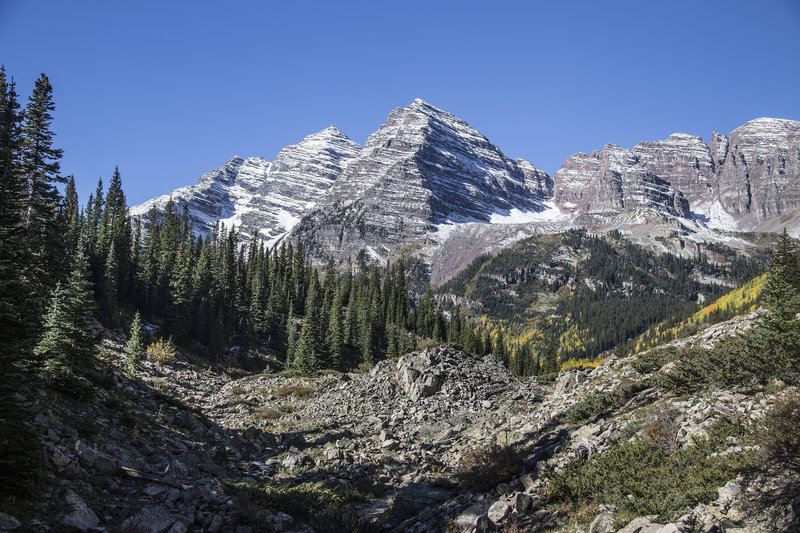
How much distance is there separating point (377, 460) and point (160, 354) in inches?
1298

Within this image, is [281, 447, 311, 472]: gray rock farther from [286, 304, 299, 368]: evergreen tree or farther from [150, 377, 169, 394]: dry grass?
[286, 304, 299, 368]: evergreen tree

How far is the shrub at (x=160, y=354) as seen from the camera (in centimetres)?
4701

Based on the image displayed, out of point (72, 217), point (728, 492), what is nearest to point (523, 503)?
point (728, 492)

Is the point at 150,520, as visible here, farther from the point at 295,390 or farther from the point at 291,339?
the point at 291,339

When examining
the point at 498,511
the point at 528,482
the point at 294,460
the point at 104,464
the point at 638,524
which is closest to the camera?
the point at 638,524

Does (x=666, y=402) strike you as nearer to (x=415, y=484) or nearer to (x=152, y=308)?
(x=415, y=484)

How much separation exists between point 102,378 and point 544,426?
22352 millimetres

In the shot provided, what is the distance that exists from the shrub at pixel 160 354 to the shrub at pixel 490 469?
3804 cm

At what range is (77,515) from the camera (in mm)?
11922

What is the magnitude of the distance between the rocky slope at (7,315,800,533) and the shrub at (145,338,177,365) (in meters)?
15.1

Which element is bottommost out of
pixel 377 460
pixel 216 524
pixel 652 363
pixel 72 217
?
pixel 377 460

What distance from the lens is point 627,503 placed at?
12.2m

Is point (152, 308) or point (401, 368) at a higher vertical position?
point (152, 308)

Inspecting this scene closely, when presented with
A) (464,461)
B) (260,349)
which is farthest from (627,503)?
(260,349)
